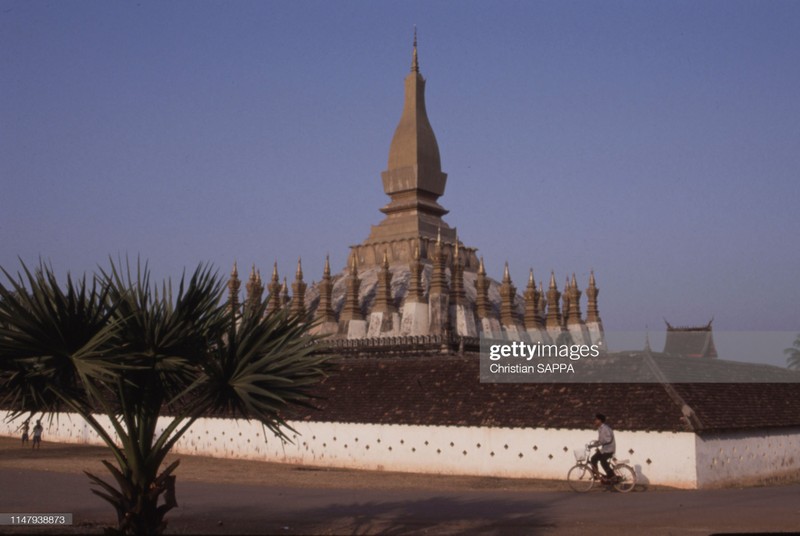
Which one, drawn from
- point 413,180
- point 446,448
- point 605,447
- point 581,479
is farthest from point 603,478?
point 413,180

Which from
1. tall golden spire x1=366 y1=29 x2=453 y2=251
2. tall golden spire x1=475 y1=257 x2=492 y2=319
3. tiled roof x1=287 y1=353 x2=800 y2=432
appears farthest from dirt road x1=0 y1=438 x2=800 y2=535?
tall golden spire x1=366 y1=29 x2=453 y2=251

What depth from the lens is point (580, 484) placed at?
57.4 ft

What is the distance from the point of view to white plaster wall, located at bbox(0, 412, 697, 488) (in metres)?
18.1

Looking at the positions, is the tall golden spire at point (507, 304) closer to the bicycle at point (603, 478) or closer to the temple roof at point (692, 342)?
the temple roof at point (692, 342)

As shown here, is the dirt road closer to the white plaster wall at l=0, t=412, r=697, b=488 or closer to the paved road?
the paved road

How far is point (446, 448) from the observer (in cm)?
2122

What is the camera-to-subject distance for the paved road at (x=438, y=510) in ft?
37.9

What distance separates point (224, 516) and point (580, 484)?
7786 mm

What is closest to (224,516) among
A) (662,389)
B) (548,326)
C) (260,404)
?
(260,404)

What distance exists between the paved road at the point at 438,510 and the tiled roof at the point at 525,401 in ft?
7.13

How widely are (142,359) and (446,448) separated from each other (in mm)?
12607

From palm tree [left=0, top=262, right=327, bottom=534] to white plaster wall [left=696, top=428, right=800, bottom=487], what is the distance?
1121cm

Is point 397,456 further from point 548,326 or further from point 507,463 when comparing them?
point 548,326

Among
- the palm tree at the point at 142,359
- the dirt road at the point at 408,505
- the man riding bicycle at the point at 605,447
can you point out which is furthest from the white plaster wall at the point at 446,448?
the palm tree at the point at 142,359
